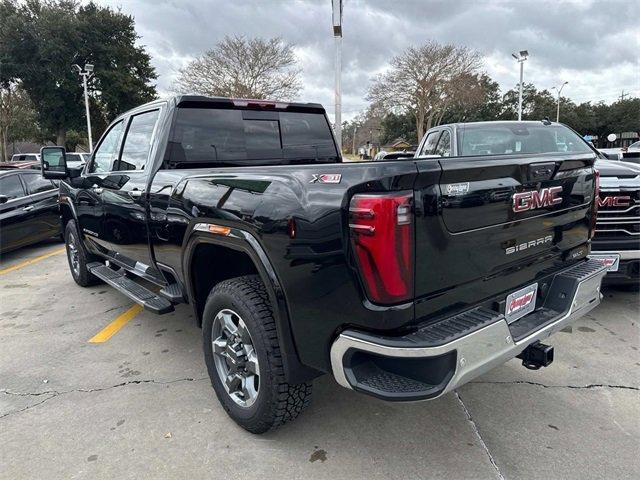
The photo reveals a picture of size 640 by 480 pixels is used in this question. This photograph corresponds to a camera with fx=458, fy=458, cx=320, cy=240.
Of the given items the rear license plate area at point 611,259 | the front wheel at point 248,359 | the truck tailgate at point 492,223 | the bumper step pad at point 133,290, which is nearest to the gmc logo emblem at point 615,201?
the rear license plate area at point 611,259

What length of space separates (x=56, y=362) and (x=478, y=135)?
5283 millimetres

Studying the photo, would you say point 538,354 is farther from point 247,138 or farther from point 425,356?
point 247,138

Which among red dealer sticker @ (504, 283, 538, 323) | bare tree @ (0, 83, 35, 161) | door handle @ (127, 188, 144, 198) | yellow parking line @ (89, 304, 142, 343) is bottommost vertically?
yellow parking line @ (89, 304, 142, 343)

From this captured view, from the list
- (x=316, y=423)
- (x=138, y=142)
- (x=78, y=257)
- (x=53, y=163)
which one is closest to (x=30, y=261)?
(x=78, y=257)

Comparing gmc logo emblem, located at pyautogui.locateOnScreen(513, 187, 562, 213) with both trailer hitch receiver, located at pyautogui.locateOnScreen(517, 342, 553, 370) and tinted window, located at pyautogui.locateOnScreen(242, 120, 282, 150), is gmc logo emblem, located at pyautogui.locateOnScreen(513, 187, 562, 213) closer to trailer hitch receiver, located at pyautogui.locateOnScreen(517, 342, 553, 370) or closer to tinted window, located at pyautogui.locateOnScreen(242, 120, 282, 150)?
trailer hitch receiver, located at pyautogui.locateOnScreen(517, 342, 553, 370)

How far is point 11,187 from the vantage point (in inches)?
316

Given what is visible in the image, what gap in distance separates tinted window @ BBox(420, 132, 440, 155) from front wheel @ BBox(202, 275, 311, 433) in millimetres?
4723

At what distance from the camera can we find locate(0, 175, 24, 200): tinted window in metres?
7.91

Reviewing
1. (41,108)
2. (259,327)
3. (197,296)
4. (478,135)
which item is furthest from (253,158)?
(41,108)

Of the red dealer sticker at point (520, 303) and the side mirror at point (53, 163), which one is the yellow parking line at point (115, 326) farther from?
the red dealer sticker at point (520, 303)

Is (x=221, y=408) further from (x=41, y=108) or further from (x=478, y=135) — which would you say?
(x=41, y=108)

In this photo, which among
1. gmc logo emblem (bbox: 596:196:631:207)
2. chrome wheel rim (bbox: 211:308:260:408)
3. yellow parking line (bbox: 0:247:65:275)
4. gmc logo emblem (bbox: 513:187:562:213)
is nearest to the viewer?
gmc logo emblem (bbox: 513:187:562:213)

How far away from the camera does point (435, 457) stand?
8.07ft

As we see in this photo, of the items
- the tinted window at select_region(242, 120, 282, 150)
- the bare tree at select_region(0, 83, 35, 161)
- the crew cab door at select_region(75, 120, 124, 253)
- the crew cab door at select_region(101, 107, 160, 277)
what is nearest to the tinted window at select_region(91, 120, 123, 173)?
the crew cab door at select_region(75, 120, 124, 253)
